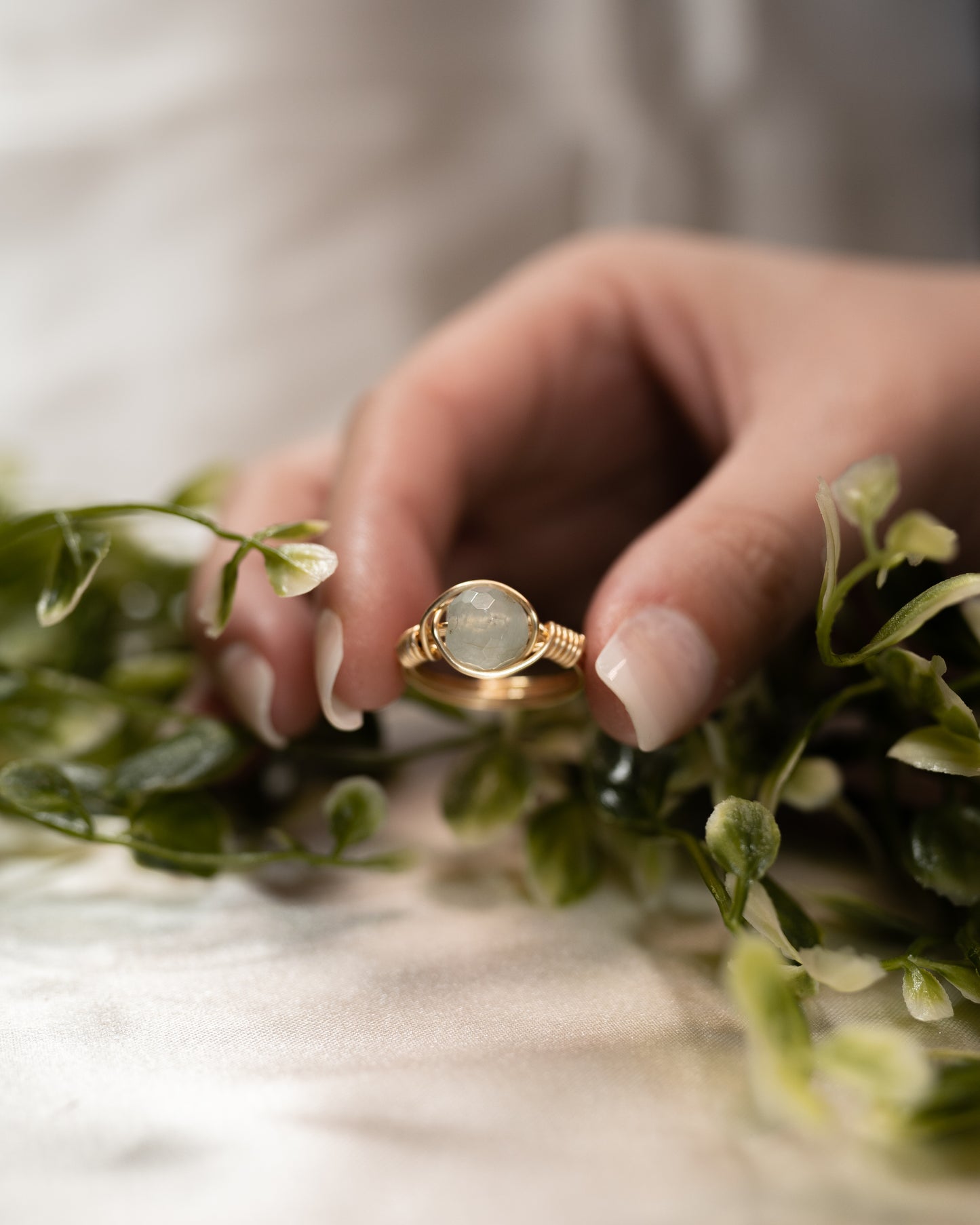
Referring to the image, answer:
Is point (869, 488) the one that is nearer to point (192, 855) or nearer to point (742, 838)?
point (742, 838)

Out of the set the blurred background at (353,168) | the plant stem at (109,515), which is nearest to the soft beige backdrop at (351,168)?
the blurred background at (353,168)

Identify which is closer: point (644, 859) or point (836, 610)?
point (836, 610)

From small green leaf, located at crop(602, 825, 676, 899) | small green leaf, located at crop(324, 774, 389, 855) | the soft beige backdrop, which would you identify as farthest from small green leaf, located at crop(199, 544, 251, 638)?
the soft beige backdrop

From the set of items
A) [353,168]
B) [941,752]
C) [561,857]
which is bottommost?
[561,857]

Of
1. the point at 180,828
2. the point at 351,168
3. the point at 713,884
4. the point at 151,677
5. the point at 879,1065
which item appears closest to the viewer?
the point at 879,1065

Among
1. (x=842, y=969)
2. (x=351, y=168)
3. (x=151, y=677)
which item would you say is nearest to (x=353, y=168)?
(x=351, y=168)

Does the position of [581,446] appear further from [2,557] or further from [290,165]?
[290,165]

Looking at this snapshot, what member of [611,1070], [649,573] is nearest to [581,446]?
[649,573]
